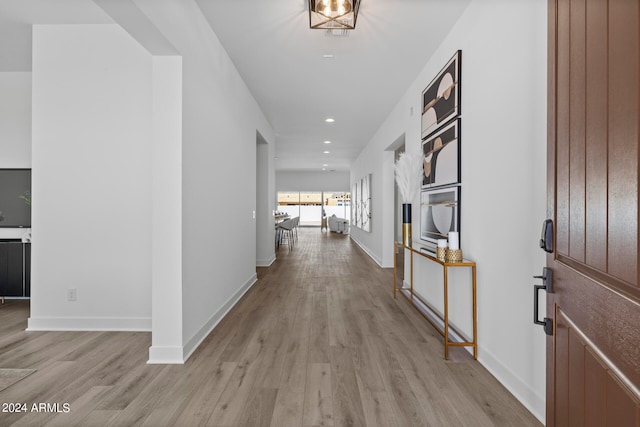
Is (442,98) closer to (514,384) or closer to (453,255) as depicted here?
(453,255)

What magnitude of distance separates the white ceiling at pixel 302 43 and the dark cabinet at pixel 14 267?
206 centimetres

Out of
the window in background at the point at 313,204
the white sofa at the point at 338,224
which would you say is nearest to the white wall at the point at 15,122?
the white sofa at the point at 338,224

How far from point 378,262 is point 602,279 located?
5.62 m

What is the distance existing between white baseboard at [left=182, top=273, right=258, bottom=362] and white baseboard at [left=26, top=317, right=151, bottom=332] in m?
0.58

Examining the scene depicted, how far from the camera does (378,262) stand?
6.39m

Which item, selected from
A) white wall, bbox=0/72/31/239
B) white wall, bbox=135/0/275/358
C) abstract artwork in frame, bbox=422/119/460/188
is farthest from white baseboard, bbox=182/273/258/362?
white wall, bbox=0/72/31/239

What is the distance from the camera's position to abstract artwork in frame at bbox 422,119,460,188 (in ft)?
8.86

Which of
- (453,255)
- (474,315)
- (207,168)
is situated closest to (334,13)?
Answer: (207,168)

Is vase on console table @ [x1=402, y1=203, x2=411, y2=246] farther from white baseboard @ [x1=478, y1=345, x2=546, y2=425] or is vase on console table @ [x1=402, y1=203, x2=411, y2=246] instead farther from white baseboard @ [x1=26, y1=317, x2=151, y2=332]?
white baseboard @ [x1=26, y1=317, x2=151, y2=332]

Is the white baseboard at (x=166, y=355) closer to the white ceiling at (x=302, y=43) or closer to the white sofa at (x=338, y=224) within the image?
the white ceiling at (x=302, y=43)

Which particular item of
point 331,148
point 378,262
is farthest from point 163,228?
point 331,148

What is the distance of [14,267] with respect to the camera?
3.66m

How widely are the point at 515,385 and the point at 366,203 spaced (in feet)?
20.3

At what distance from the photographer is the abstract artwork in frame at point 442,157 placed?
270cm
